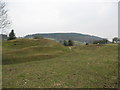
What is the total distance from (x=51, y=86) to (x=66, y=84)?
1123mm

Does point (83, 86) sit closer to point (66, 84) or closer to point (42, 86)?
point (66, 84)

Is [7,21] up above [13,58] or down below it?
above

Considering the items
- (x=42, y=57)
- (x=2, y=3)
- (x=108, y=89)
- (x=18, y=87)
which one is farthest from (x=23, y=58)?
(x=108, y=89)

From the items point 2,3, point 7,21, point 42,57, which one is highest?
point 2,3

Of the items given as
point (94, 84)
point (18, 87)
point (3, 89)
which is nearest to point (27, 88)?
point (18, 87)

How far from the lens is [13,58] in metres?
27.4

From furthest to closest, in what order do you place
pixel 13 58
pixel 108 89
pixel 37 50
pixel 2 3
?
pixel 37 50, pixel 13 58, pixel 2 3, pixel 108 89

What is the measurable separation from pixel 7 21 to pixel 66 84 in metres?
14.5

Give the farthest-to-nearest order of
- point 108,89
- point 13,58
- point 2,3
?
point 13,58, point 2,3, point 108,89

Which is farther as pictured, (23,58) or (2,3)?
(23,58)

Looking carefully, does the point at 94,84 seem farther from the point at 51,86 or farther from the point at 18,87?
the point at 18,87

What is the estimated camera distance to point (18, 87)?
9.23m

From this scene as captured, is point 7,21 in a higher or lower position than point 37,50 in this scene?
higher

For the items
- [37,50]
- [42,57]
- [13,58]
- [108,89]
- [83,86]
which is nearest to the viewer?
[108,89]
